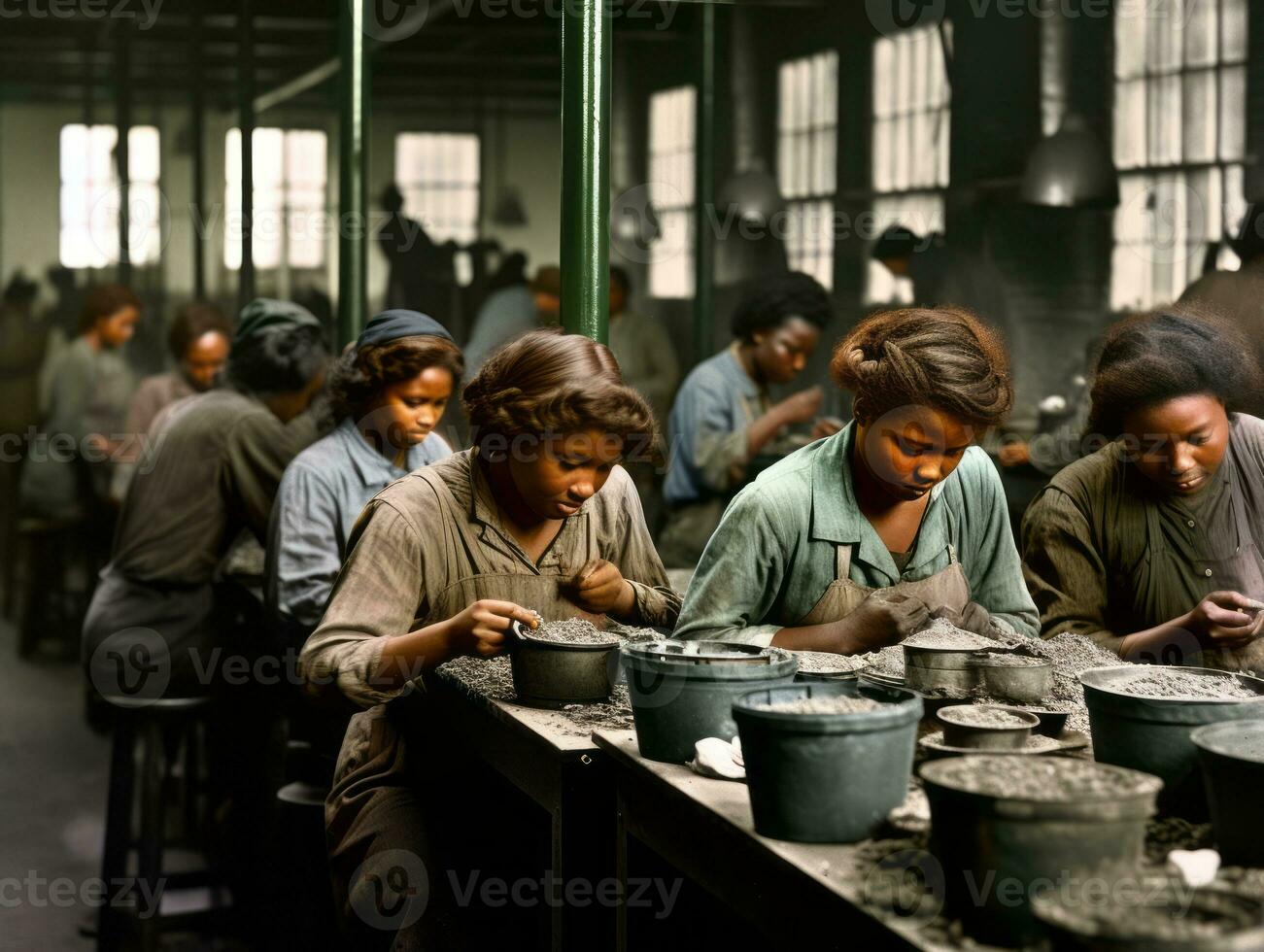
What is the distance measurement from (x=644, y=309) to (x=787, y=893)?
31.5 feet

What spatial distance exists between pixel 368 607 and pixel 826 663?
79cm

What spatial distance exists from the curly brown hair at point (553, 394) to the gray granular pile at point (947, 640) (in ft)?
2.03

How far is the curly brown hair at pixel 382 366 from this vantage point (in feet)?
11.3

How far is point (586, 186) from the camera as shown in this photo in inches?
124

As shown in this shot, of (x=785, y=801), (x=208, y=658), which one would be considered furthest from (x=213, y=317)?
(x=785, y=801)

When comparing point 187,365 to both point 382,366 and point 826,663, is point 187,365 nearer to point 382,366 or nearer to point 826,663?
point 382,366

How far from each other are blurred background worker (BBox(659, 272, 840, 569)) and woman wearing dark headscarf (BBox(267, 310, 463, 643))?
1.69m

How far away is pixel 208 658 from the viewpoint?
3.99 m

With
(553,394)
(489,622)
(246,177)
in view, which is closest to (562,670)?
(489,622)

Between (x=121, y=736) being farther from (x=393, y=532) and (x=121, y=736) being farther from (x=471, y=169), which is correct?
(x=471, y=169)

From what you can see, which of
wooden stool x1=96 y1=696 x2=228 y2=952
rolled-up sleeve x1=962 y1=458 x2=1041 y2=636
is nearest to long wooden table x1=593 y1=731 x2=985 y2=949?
rolled-up sleeve x1=962 y1=458 x2=1041 y2=636

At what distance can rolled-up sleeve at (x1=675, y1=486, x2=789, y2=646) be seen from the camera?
102 inches

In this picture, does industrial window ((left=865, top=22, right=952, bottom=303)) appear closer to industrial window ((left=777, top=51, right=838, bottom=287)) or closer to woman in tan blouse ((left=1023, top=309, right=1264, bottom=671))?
industrial window ((left=777, top=51, right=838, bottom=287))

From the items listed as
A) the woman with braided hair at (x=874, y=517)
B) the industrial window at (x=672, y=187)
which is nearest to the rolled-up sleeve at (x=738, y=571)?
the woman with braided hair at (x=874, y=517)
